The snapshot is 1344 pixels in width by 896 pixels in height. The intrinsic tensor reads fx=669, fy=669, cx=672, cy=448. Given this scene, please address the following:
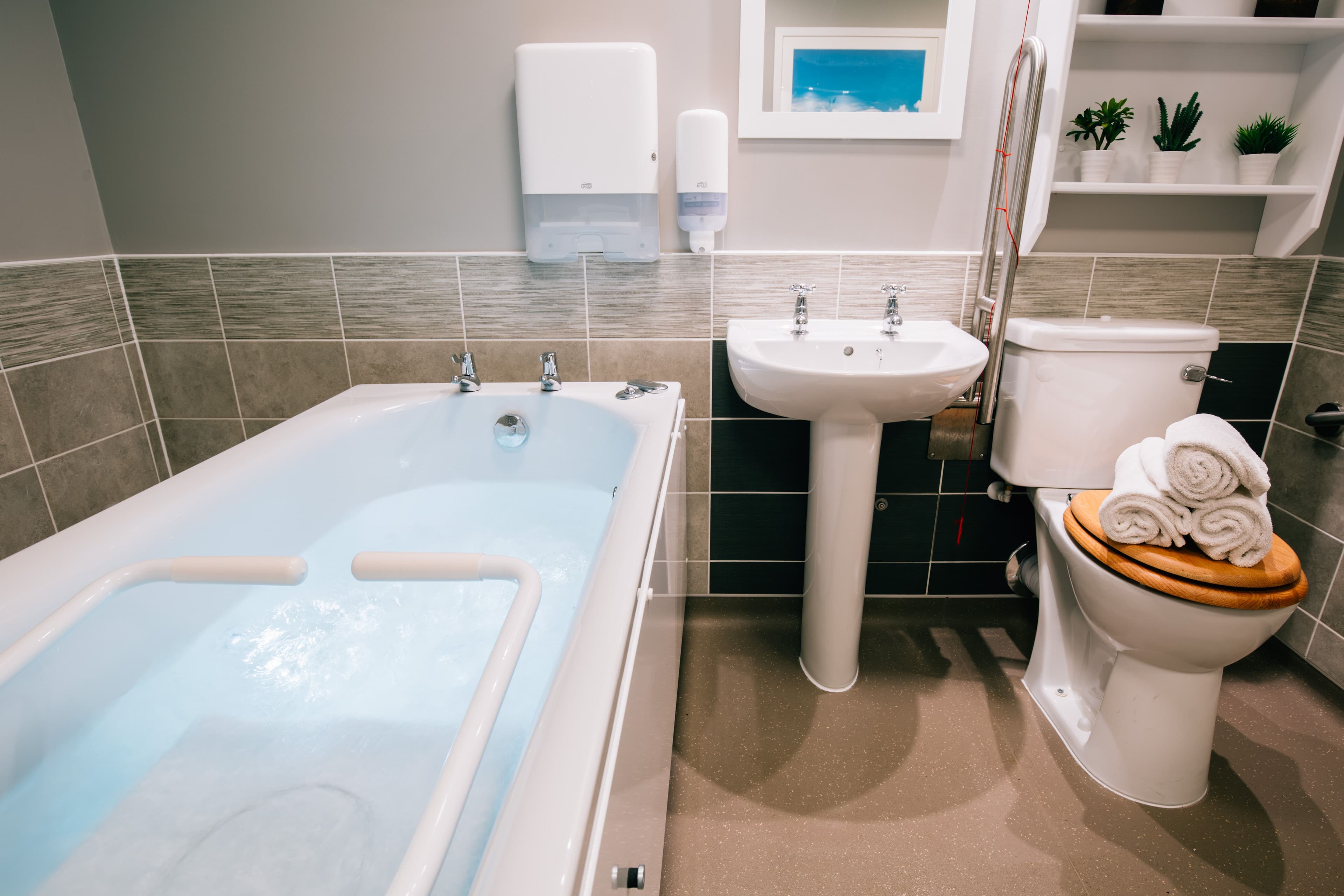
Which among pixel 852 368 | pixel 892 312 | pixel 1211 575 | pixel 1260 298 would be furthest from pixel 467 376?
pixel 1260 298

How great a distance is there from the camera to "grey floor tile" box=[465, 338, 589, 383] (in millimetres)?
1721

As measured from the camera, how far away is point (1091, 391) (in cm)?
147

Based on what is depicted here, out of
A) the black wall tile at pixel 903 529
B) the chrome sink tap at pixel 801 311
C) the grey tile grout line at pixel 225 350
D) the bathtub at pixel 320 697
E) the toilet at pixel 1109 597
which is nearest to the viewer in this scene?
the bathtub at pixel 320 697

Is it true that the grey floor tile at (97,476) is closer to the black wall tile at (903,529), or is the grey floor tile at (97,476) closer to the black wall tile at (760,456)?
the black wall tile at (760,456)

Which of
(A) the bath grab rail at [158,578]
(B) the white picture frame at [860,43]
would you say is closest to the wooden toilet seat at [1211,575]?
(B) the white picture frame at [860,43]

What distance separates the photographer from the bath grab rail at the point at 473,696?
1.36 ft

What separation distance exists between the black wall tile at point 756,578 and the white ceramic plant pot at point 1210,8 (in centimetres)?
154

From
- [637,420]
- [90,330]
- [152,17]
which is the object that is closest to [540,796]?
[637,420]

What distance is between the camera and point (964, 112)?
154 centimetres

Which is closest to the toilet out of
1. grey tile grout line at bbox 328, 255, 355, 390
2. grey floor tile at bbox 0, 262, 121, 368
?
grey tile grout line at bbox 328, 255, 355, 390

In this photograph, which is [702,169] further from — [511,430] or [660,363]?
[511,430]

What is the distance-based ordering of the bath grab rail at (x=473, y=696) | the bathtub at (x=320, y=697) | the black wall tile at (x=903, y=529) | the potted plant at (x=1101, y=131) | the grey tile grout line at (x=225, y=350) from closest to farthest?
the bath grab rail at (x=473, y=696) → the bathtub at (x=320, y=697) → the potted plant at (x=1101, y=131) → the grey tile grout line at (x=225, y=350) → the black wall tile at (x=903, y=529)

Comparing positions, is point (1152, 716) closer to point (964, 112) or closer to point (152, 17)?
point (964, 112)

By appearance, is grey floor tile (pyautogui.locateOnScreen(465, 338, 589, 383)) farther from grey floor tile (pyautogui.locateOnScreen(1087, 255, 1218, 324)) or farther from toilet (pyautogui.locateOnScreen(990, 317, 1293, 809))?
grey floor tile (pyautogui.locateOnScreen(1087, 255, 1218, 324))
